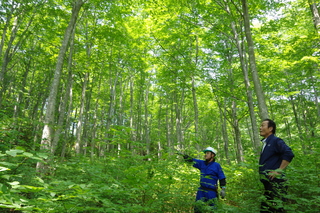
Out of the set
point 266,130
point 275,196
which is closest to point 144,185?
point 275,196

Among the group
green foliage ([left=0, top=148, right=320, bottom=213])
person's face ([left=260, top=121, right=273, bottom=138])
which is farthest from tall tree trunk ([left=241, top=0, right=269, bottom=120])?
person's face ([left=260, top=121, right=273, bottom=138])

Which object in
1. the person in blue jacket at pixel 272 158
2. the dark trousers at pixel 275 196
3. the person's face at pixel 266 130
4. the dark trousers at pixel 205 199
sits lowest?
the dark trousers at pixel 205 199

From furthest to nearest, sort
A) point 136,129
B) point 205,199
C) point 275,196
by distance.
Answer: point 136,129 → point 205,199 → point 275,196

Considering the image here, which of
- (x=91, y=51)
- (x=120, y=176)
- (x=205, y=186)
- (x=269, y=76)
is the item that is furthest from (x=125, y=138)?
(x=91, y=51)

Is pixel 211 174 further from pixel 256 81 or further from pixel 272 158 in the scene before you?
pixel 256 81

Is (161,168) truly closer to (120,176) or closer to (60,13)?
(120,176)

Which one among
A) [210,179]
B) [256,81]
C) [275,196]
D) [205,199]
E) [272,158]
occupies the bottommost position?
[205,199]

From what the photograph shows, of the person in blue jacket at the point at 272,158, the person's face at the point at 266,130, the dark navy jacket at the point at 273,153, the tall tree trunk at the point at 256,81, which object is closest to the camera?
the person in blue jacket at the point at 272,158

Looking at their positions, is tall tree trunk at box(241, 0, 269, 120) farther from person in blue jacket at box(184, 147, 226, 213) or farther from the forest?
person in blue jacket at box(184, 147, 226, 213)

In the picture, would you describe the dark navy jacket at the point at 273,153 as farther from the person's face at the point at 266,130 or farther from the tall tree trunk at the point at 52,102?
the tall tree trunk at the point at 52,102

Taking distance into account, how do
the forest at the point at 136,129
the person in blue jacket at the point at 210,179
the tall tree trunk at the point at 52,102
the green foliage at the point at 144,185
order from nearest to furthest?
the green foliage at the point at 144,185 → the forest at the point at 136,129 → the person in blue jacket at the point at 210,179 → the tall tree trunk at the point at 52,102

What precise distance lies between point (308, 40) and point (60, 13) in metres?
11.4

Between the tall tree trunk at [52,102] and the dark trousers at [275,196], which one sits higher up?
the tall tree trunk at [52,102]

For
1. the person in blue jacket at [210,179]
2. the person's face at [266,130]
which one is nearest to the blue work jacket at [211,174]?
the person in blue jacket at [210,179]
